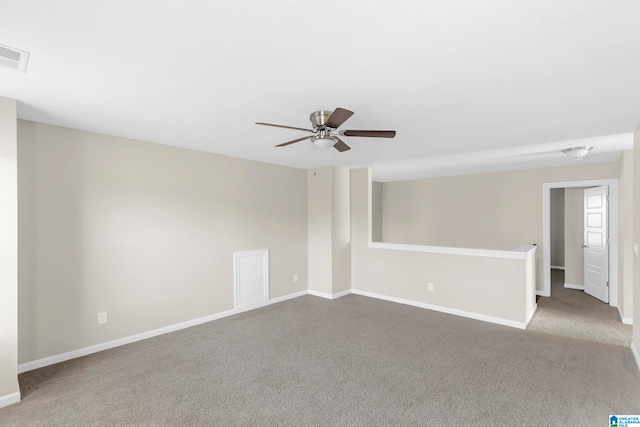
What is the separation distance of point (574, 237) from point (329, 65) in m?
6.83

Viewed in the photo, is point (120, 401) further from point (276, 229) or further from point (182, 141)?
point (276, 229)

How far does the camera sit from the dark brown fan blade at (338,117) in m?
2.01

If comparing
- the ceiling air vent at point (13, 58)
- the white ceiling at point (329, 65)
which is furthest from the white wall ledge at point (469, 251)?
the ceiling air vent at point (13, 58)

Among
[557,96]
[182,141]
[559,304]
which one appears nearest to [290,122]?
[182,141]

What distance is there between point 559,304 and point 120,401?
19.4ft

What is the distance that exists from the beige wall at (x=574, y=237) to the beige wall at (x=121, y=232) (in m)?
6.05

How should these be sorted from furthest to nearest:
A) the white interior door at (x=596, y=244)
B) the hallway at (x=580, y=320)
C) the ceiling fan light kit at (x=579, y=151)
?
the white interior door at (x=596, y=244) < the ceiling fan light kit at (x=579, y=151) < the hallway at (x=580, y=320)

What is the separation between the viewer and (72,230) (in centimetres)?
312

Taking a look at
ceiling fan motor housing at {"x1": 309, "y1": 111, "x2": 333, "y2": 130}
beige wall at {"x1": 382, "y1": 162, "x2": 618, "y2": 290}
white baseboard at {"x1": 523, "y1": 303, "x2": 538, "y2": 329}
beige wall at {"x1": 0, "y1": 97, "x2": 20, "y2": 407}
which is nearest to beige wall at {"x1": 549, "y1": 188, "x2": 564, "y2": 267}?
beige wall at {"x1": 382, "y1": 162, "x2": 618, "y2": 290}

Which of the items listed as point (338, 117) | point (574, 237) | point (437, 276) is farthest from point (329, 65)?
point (574, 237)

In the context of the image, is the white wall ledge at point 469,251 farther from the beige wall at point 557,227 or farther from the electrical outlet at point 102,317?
the beige wall at point 557,227

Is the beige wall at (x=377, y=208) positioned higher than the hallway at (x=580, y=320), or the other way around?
the beige wall at (x=377, y=208)

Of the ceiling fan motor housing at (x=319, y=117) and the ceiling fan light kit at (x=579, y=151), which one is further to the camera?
the ceiling fan light kit at (x=579, y=151)

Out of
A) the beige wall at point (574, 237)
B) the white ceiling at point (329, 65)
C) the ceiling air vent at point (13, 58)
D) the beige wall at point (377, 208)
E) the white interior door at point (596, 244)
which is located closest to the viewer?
the white ceiling at point (329, 65)
